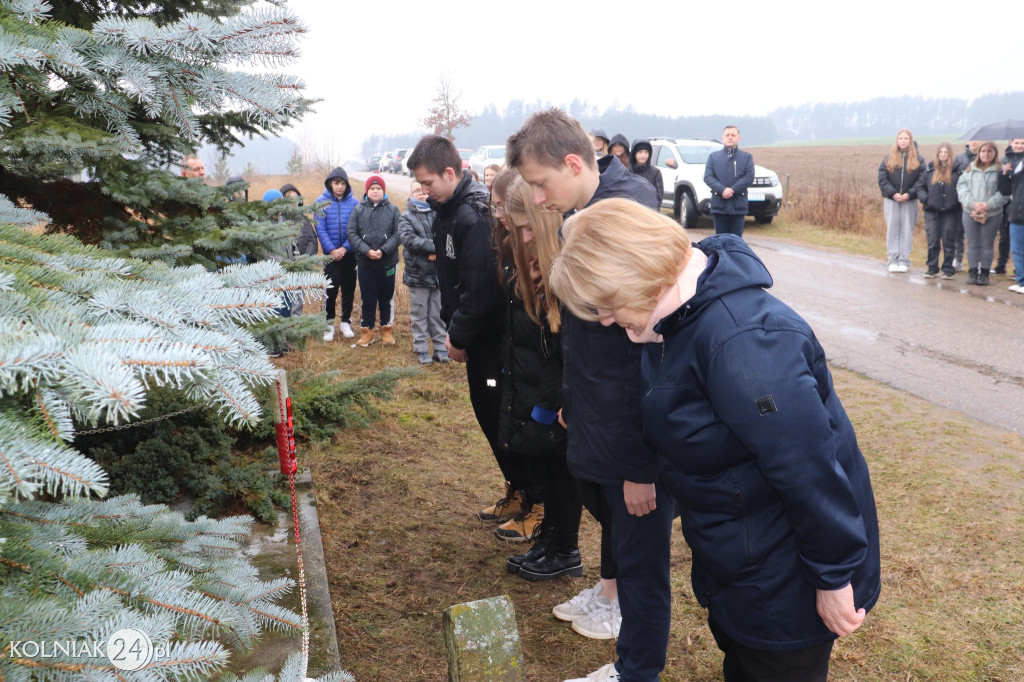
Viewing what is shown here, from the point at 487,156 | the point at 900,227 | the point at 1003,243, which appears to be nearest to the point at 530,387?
the point at 900,227

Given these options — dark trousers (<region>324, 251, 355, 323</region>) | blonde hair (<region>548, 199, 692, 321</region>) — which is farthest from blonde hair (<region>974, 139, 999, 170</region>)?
blonde hair (<region>548, 199, 692, 321</region>)

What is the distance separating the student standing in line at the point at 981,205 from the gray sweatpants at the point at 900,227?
0.80m

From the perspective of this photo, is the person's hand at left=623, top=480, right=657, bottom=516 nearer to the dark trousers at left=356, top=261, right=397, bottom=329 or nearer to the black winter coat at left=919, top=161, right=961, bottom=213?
the dark trousers at left=356, top=261, right=397, bottom=329

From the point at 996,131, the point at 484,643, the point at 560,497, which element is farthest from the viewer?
the point at 996,131

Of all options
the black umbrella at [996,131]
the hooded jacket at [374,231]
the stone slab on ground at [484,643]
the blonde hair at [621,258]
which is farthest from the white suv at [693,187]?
the stone slab on ground at [484,643]

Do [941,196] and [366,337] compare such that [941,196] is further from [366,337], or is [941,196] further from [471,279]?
[471,279]

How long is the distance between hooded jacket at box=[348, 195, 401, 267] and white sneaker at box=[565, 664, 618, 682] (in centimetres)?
572

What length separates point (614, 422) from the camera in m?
2.39

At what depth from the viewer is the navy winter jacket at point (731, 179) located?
10.1 meters

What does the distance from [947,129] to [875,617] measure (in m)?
225

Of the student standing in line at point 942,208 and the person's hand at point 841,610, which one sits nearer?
the person's hand at point 841,610

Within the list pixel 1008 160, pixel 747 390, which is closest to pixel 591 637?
pixel 747 390

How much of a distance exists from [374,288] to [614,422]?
6133mm

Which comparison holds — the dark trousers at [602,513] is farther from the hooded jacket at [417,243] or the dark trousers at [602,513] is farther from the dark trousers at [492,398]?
the hooded jacket at [417,243]
